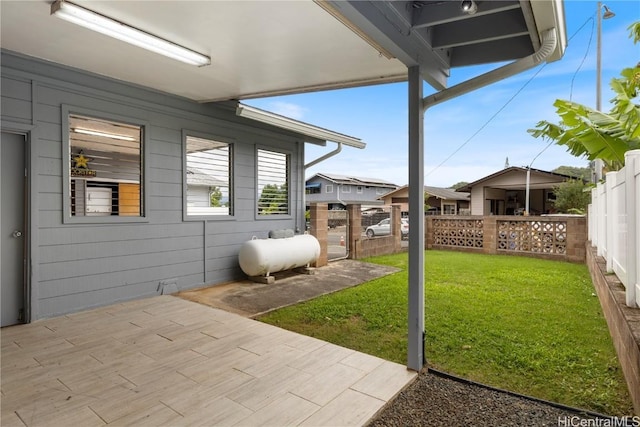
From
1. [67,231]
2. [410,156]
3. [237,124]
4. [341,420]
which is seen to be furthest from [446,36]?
[67,231]

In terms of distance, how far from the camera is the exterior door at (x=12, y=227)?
3764mm

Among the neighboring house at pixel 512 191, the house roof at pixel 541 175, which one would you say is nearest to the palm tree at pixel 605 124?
the house roof at pixel 541 175

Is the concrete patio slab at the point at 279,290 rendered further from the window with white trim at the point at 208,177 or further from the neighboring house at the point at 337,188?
the neighboring house at the point at 337,188

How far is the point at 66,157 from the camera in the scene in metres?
4.16

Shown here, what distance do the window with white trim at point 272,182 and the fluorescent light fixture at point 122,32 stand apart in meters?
3.09

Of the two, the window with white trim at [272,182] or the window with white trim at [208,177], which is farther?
the window with white trim at [272,182]

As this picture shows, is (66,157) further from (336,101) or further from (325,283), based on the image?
(336,101)

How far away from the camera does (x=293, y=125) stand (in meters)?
6.38

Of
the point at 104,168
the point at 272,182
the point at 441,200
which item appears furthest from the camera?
the point at 441,200

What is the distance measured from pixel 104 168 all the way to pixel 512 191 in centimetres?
2076

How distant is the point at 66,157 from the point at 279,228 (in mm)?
3890

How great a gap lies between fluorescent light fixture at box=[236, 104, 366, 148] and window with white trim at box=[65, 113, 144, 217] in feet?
5.15

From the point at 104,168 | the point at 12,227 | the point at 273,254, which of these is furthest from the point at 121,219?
the point at 273,254

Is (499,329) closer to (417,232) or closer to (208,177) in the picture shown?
(417,232)
